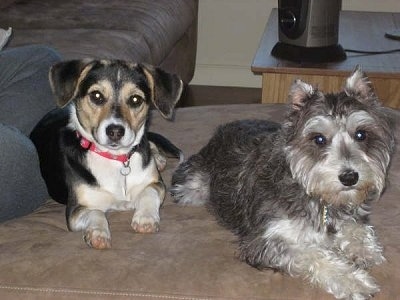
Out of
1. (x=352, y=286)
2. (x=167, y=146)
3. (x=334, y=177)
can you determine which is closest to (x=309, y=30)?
(x=167, y=146)

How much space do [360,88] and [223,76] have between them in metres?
4.79

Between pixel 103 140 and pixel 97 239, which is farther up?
pixel 103 140

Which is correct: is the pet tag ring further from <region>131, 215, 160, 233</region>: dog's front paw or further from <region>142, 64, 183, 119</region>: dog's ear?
<region>131, 215, 160, 233</region>: dog's front paw

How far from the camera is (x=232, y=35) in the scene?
7094 mm

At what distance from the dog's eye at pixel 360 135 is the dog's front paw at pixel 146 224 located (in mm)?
774

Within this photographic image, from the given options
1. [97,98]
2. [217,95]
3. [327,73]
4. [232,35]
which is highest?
[97,98]

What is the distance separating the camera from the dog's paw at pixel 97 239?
246 cm

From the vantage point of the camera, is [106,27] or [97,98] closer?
[97,98]

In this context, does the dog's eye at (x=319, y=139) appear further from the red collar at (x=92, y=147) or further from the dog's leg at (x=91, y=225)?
the red collar at (x=92, y=147)

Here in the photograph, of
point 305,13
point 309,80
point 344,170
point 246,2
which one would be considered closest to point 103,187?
point 344,170

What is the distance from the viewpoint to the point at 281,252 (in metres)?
2.38

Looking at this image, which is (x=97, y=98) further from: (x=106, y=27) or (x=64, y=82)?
(x=106, y=27)

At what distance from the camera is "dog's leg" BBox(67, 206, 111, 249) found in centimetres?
247

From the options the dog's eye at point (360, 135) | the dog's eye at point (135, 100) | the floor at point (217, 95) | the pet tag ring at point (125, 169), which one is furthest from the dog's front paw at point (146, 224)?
the floor at point (217, 95)
